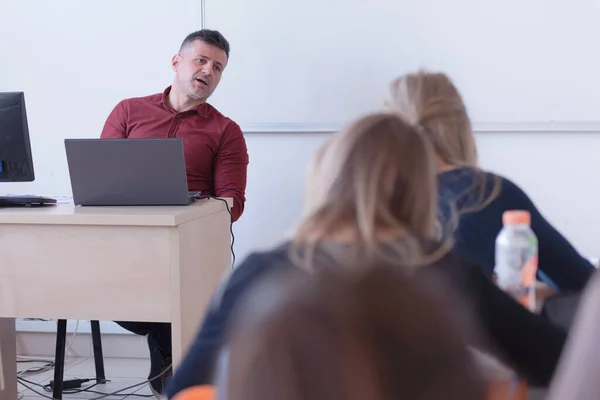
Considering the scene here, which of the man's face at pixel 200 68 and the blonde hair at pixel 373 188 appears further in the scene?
the man's face at pixel 200 68

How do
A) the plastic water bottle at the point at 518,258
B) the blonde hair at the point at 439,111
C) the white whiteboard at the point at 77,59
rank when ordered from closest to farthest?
the plastic water bottle at the point at 518,258 → the blonde hair at the point at 439,111 → the white whiteboard at the point at 77,59

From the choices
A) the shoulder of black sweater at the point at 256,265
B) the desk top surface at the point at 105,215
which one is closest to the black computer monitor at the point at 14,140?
the desk top surface at the point at 105,215

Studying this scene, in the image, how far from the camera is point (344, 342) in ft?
2.27

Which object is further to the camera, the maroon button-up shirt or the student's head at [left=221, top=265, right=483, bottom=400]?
the maroon button-up shirt

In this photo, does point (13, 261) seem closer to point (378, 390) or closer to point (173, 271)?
point (173, 271)

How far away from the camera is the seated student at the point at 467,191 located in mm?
1415

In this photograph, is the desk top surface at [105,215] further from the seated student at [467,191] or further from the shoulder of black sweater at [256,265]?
the shoulder of black sweater at [256,265]

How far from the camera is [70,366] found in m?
3.27

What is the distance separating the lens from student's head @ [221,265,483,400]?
0.67 m

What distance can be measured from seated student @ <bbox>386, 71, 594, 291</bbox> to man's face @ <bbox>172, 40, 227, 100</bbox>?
143 cm

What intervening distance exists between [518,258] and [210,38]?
195 cm

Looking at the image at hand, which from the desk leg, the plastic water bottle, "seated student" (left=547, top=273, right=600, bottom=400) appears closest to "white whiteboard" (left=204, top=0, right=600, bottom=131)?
the desk leg

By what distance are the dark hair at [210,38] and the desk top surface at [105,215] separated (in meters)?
1.02

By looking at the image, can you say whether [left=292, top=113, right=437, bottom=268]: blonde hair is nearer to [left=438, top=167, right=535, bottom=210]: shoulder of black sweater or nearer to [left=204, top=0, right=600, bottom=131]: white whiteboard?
[left=438, top=167, right=535, bottom=210]: shoulder of black sweater
